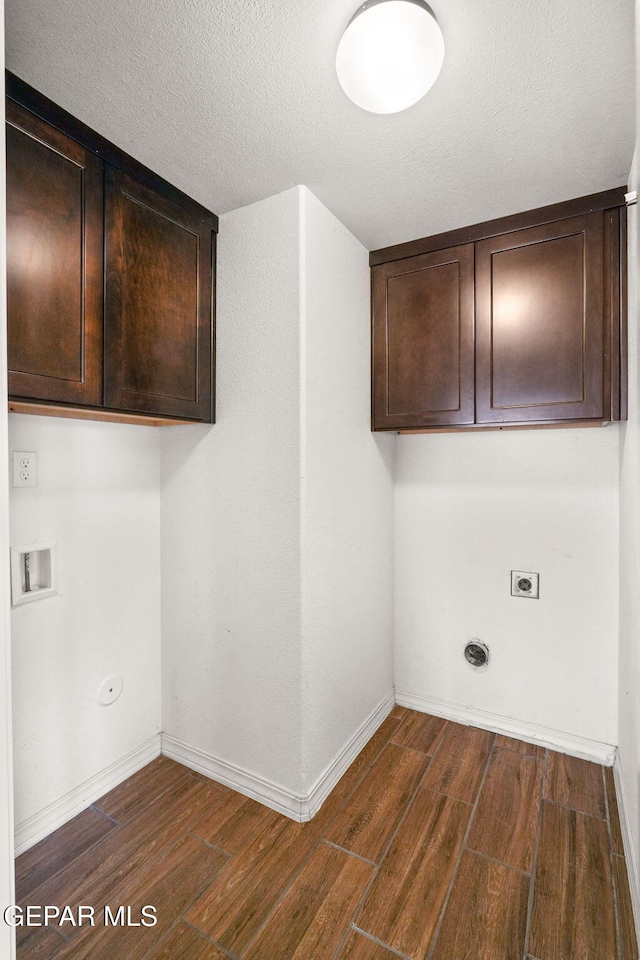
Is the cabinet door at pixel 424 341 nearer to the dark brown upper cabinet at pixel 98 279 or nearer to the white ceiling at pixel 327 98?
the white ceiling at pixel 327 98

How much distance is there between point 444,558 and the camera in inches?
93.7

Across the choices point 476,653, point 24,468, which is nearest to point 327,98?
point 24,468

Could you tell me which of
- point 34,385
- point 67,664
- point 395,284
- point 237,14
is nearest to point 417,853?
point 67,664

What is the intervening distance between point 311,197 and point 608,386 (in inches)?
53.1

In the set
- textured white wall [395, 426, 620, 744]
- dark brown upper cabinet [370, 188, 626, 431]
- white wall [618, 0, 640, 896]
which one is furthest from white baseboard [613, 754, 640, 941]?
dark brown upper cabinet [370, 188, 626, 431]

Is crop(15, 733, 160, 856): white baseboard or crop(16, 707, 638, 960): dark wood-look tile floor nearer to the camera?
crop(16, 707, 638, 960): dark wood-look tile floor

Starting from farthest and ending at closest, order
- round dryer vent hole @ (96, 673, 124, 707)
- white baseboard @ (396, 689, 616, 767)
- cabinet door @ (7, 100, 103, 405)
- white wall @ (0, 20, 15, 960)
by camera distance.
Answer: white baseboard @ (396, 689, 616, 767) < round dryer vent hole @ (96, 673, 124, 707) < cabinet door @ (7, 100, 103, 405) < white wall @ (0, 20, 15, 960)

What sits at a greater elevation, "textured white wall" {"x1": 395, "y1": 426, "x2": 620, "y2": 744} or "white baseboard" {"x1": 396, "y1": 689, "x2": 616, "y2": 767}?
"textured white wall" {"x1": 395, "y1": 426, "x2": 620, "y2": 744}

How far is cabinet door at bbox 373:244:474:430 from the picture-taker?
2.03 metres

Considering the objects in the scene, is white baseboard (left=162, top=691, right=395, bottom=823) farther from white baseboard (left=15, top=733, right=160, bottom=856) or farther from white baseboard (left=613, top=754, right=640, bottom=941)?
white baseboard (left=613, top=754, right=640, bottom=941)

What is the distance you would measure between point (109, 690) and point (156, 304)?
1.53m

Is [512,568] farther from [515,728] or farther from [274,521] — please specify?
[274,521]

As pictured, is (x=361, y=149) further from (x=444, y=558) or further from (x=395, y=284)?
(x=444, y=558)

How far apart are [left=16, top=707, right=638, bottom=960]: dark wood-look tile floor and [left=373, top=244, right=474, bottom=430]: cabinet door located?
155 cm
